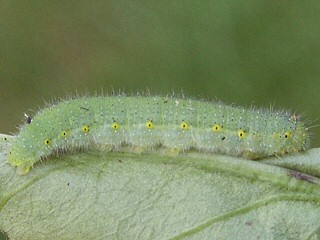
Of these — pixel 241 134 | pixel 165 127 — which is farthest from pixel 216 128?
pixel 165 127

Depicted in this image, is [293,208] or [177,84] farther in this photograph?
[177,84]

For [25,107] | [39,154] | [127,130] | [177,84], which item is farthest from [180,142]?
[25,107]

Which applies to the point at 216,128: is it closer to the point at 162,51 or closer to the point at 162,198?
the point at 162,198

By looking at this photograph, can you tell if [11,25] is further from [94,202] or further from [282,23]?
[94,202]

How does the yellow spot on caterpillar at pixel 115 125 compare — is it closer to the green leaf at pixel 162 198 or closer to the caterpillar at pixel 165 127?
the caterpillar at pixel 165 127

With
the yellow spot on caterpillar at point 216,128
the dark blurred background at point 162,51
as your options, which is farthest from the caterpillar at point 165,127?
the dark blurred background at point 162,51

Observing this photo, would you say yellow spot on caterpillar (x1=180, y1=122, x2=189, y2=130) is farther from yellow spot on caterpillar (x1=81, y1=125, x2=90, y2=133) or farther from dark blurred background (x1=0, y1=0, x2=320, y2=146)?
dark blurred background (x1=0, y1=0, x2=320, y2=146)
